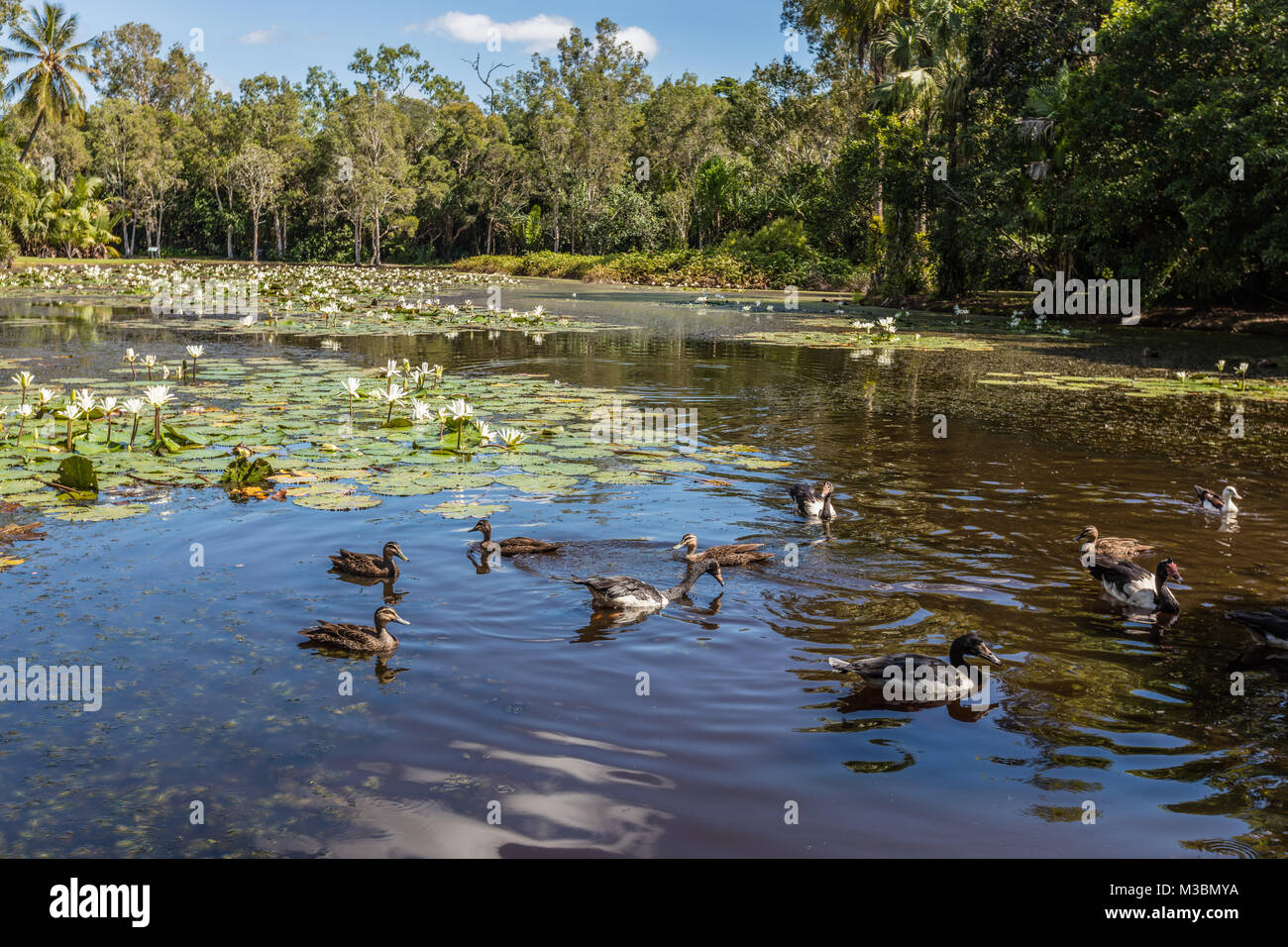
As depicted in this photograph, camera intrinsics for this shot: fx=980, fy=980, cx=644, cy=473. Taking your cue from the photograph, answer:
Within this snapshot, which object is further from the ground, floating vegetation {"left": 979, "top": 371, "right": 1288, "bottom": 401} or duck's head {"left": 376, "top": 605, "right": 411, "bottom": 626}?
floating vegetation {"left": 979, "top": 371, "right": 1288, "bottom": 401}

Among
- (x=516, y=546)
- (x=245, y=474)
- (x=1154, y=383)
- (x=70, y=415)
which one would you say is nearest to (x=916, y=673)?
(x=516, y=546)

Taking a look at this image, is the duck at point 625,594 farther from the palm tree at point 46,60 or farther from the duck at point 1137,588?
the palm tree at point 46,60

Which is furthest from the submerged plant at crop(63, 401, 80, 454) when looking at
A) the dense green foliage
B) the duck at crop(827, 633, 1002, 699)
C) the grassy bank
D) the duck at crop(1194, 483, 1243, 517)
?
the grassy bank

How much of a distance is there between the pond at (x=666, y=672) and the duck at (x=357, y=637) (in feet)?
0.26

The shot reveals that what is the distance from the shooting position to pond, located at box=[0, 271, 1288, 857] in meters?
3.79

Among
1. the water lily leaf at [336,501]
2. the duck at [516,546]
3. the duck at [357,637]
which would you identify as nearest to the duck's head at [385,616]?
the duck at [357,637]

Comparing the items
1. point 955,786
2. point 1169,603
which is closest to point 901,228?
point 1169,603

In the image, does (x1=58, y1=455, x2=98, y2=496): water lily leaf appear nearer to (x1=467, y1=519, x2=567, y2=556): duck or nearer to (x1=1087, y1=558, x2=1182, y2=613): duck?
(x1=467, y1=519, x2=567, y2=556): duck

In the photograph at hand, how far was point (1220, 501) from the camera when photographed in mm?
8500

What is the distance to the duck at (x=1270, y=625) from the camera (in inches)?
211

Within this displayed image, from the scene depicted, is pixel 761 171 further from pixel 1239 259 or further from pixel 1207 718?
pixel 1207 718

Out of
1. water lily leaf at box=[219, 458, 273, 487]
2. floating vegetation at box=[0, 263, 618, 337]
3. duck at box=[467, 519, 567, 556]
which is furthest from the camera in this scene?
floating vegetation at box=[0, 263, 618, 337]

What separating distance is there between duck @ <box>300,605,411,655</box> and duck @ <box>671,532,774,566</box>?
91.4 inches
